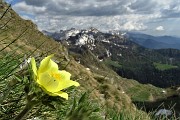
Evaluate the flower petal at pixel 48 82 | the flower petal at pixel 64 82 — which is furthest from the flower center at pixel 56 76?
the flower petal at pixel 48 82

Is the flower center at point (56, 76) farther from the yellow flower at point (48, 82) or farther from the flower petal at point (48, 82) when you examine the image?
the flower petal at point (48, 82)

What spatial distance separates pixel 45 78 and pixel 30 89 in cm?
10

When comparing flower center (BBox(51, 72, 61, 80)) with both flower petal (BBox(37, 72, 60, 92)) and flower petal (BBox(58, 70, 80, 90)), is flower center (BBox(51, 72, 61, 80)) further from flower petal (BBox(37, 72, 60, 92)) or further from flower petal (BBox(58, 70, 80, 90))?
flower petal (BBox(37, 72, 60, 92))

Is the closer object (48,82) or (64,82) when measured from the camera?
(48,82)

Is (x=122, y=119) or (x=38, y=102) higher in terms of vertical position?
(x=38, y=102)

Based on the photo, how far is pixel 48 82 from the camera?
5.53 feet

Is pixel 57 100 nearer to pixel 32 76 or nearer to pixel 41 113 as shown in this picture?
pixel 32 76

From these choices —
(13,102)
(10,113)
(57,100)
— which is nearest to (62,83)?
(57,100)

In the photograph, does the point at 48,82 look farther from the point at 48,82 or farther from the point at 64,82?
the point at 64,82

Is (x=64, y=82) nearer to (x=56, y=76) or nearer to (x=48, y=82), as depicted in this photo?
(x=56, y=76)

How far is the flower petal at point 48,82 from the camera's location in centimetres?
167

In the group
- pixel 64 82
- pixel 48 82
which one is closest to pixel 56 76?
pixel 64 82

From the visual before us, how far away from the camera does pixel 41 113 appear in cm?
438

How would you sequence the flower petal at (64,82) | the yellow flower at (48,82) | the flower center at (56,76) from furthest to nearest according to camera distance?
1. the flower center at (56,76)
2. the flower petal at (64,82)
3. the yellow flower at (48,82)
